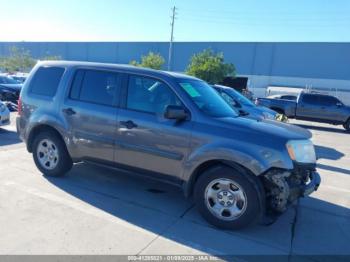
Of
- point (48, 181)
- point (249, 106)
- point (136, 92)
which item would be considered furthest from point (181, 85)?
point (249, 106)

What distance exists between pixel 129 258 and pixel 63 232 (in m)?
0.91

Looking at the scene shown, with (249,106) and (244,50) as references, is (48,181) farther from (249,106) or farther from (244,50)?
(244,50)

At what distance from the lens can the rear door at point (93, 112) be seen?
4.73 metres

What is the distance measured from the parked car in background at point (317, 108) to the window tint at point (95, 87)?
14462 mm

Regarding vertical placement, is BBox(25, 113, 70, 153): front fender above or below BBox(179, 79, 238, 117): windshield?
below

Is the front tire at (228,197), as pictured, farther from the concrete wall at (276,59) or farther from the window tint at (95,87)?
the concrete wall at (276,59)

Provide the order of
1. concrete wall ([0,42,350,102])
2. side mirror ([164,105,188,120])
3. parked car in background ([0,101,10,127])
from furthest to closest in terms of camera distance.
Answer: concrete wall ([0,42,350,102]), parked car in background ([0,101,10,127]), side mirror ([164,105,188,120])

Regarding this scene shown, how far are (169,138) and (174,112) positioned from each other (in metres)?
0.41

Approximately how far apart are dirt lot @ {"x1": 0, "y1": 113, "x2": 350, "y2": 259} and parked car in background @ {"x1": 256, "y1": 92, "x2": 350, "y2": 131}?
12240mm

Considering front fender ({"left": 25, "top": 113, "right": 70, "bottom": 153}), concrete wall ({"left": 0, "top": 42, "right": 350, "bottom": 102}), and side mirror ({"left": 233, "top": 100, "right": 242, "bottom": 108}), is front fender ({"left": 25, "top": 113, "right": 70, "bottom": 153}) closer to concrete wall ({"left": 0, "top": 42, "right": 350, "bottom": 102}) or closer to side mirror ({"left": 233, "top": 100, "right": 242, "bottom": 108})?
side mirror ({"left": 233, "top": 100, "right": 242, "bottom": 108})

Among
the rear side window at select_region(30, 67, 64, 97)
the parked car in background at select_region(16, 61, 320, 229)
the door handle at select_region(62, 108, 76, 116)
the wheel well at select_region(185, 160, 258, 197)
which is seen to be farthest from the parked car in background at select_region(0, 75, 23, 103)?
the wheel well at select_region(185, 160, 258, 197)

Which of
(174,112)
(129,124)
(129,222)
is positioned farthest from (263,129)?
(129,222)

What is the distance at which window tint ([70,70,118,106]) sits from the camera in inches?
189

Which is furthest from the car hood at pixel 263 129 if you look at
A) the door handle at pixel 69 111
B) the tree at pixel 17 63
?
the tree at pixel 17 63
